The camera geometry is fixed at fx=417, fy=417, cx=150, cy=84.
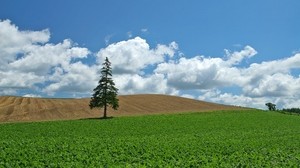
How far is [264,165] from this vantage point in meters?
21.7

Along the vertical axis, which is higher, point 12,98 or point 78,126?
point 12,98

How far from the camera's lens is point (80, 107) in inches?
3369

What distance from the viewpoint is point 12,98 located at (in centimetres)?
9588

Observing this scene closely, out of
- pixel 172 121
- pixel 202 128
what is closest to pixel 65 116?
pixel 172 121

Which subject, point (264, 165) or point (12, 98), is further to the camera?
point (12, 98)

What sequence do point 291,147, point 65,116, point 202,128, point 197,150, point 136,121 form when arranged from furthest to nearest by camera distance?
point 65,116 < point 136,121 < point 202,128 < point 291,147 < point 197,150

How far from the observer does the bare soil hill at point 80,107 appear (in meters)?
75.9

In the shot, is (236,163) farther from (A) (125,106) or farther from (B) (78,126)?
(A) (125,106)

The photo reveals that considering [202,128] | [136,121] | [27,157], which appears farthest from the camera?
[136,121]

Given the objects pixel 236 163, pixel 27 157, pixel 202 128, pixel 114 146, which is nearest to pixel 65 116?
pixel 202 128

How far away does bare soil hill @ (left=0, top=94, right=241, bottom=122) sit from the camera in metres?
75.9

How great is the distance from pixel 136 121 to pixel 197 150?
109ft

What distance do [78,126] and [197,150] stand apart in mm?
29238

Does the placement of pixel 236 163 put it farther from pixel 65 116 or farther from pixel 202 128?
pixel 65 116
